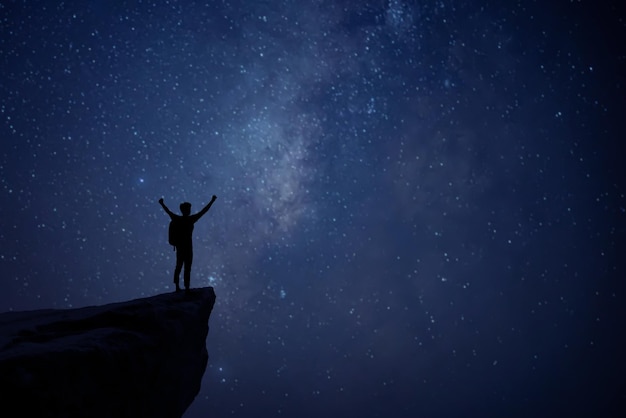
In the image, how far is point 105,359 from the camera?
4.38 metres

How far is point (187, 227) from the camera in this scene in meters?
7.02

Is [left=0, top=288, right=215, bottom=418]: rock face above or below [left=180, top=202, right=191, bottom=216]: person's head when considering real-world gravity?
below

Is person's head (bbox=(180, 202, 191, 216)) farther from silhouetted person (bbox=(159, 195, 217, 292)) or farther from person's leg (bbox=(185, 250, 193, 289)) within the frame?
person's leg (bbox=(185, 250, 193, 289))

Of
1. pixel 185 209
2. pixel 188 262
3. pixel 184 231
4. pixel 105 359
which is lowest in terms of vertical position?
pixel 105 359

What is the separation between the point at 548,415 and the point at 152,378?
443 ft

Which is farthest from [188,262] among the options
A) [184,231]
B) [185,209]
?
[185,209]

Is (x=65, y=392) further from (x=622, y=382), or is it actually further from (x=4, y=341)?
(x=622, y=382)

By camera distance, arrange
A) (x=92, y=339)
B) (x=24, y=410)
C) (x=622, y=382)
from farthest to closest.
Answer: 1. (x=622, y=382)
2. (x=92, y=339)
3. (x=24, y=410)

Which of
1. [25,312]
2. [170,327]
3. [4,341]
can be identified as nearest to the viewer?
[4,341]

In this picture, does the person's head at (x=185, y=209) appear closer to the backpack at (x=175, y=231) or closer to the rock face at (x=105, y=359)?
the backpack at (x=175, y=231)

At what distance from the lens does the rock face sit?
339cm

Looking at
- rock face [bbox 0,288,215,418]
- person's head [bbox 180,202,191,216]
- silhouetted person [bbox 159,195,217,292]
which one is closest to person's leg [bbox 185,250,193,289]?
silhouetted person [bbox 159,195,217,292]

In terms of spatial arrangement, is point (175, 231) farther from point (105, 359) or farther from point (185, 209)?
point (105, 359)

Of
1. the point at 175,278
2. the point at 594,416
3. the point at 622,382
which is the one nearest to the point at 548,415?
the point at 594,416
